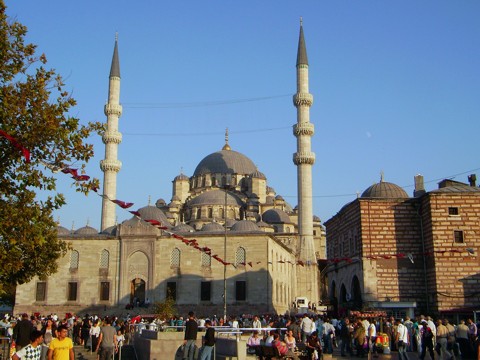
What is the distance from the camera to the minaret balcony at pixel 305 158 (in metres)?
40.2

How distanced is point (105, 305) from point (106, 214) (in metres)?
8.43

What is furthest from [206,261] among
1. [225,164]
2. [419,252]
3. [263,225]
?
[225,164]

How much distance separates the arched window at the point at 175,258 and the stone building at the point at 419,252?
12.9 metres

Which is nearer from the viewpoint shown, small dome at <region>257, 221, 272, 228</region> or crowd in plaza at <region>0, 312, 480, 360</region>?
crowd in plaza at <region>0, 312, 480, 360</region>

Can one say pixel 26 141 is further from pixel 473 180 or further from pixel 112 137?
pixel 112 137

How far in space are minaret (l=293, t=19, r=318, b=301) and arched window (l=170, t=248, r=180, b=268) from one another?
9.66 metres

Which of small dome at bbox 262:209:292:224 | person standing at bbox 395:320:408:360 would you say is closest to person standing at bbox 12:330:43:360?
person standing at bbox 395:320:408:360

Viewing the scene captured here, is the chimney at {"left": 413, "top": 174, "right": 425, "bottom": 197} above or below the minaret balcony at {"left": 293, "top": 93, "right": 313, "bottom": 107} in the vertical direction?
below

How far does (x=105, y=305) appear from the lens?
33.9m

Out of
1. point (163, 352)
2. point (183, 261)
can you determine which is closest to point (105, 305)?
point (183, 261)

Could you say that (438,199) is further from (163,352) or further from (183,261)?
(183,261)

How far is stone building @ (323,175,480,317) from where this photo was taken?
72.0 feet

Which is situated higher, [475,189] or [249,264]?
[475,189]

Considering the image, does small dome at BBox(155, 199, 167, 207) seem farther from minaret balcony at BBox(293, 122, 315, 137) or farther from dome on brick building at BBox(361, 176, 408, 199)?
dome on brick building at BBox(361, 176, 408, 199)
